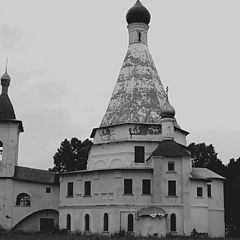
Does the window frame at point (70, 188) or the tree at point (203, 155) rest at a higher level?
the tree at point (203, 155)

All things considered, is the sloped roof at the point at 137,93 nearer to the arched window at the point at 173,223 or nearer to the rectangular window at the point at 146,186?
the rectangular window at the point at 146,186

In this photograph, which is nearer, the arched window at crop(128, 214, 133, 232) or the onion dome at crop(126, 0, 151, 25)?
the arched window at crop(128, 214, 133, 232)

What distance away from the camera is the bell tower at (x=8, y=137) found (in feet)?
118

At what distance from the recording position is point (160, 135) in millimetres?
35219

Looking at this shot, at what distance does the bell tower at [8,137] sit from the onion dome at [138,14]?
496 inches

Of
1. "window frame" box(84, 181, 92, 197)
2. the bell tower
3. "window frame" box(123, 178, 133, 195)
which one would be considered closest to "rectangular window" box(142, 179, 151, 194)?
"window frame" box(123, 178, 133, 195)

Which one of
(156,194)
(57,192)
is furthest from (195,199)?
(57,192)

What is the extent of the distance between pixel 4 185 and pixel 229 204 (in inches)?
816

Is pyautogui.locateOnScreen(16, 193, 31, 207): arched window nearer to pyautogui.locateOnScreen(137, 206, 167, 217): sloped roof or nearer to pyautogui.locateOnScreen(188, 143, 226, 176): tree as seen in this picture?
pyautogui.locateOnScreen(137, 206, 167, 217): sloped roof

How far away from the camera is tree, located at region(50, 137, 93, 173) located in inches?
2174

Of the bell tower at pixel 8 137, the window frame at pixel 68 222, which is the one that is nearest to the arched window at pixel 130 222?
the window frame at pixel 68 222

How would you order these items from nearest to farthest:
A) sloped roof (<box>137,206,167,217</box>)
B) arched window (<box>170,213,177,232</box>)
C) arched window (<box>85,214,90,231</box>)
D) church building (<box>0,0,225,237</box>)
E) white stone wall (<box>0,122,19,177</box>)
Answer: sloped roof (<box>137,206,167,217</box>)
arched window (<box>170,213,177,232</box>)
church building (<box>0,0,225,237</box>)
arched window (<box>85,214,90,231</box>)
white stone wall (<box>0,122,19,177</box>)

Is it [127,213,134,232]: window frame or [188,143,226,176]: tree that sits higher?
[188,143,226,176]: tree

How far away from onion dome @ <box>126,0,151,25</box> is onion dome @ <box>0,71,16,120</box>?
37.9 ft
